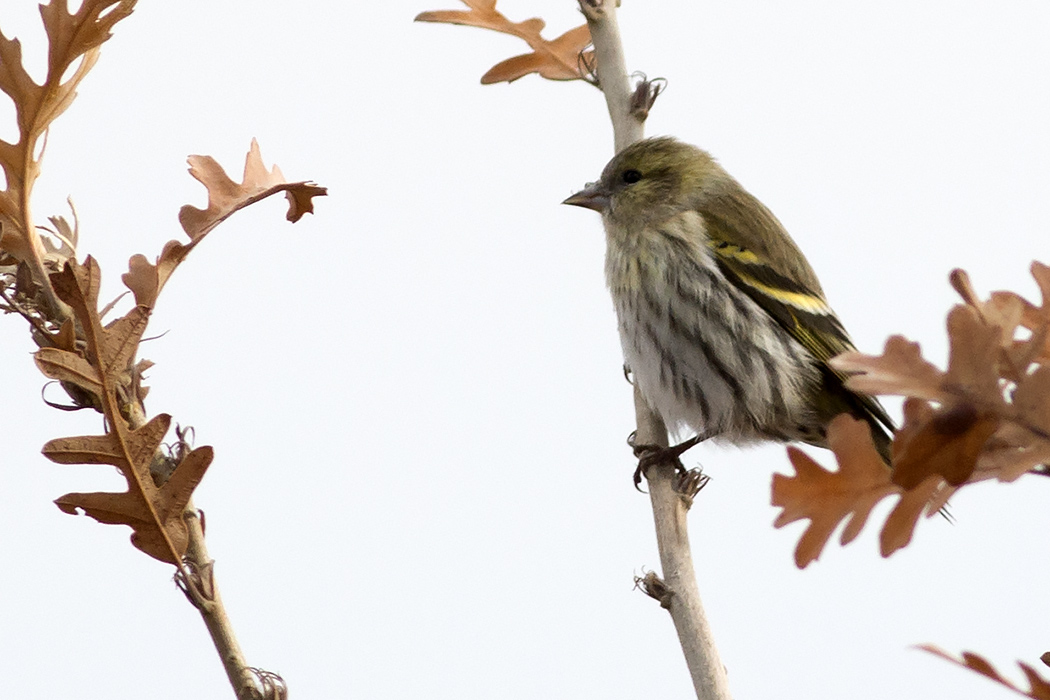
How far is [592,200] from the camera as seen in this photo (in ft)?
16.0

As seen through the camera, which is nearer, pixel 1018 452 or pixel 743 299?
pixel 1018 452

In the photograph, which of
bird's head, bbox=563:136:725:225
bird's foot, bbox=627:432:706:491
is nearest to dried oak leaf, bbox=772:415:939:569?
bird's foot, bbox=627:432:706:491

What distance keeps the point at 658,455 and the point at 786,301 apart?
1.62 metres

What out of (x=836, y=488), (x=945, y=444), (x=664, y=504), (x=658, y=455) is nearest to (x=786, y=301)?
(x=658, y=455)

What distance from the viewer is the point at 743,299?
179 inches

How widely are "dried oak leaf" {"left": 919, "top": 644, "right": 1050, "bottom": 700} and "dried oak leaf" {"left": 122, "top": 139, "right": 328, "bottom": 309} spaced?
1102 millimetres

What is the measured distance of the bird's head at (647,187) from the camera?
191 inches

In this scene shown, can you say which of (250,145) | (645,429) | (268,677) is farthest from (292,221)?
(645,429)

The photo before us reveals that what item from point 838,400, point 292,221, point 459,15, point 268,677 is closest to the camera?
point 268,677

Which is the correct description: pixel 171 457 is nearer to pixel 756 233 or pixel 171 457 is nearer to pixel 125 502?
pixel 125 502

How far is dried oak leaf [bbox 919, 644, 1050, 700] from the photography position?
0.80 metres

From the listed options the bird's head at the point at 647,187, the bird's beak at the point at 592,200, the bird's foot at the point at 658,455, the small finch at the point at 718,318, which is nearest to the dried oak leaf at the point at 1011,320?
the bird's foot at the point at 658,455

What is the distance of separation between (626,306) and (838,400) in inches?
31.2

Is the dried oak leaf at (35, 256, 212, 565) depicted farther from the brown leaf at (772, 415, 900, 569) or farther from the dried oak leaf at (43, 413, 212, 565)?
the brown leaf at (772, 415, 900, 569)
